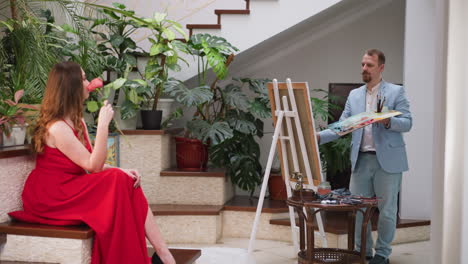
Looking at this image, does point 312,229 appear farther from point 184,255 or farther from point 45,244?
point 45,244

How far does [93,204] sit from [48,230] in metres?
0.26

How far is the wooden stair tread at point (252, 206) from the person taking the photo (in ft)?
19.5

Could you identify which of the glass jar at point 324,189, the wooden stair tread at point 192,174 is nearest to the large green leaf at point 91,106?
the wooden stair tread at point 192,174

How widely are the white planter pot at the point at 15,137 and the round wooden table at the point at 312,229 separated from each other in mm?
1703

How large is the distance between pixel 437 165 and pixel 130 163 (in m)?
4.07

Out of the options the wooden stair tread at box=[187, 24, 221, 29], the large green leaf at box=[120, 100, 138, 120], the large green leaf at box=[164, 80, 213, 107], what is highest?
the wooden stair tread at box=[187, 24, 221, 29]

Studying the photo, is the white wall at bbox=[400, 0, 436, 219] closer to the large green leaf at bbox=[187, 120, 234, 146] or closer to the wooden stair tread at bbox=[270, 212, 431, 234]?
the wooden stair tread at bbox=[270, 212, 431, 234]

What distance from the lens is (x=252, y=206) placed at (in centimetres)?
602

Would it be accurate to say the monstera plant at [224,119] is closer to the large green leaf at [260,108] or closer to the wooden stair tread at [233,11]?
the large green leaf at [260,108]

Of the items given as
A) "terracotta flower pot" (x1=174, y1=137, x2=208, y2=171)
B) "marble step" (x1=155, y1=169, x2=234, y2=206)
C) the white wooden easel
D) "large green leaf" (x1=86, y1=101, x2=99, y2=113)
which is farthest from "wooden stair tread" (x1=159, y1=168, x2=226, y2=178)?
the white wooden easel

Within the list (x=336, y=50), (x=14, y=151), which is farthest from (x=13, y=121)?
(x=336, y=50)

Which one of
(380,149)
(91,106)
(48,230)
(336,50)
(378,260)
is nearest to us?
(48,230)

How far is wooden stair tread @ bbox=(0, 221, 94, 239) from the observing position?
11.0ft

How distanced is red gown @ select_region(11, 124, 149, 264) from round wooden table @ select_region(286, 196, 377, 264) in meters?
1.12
